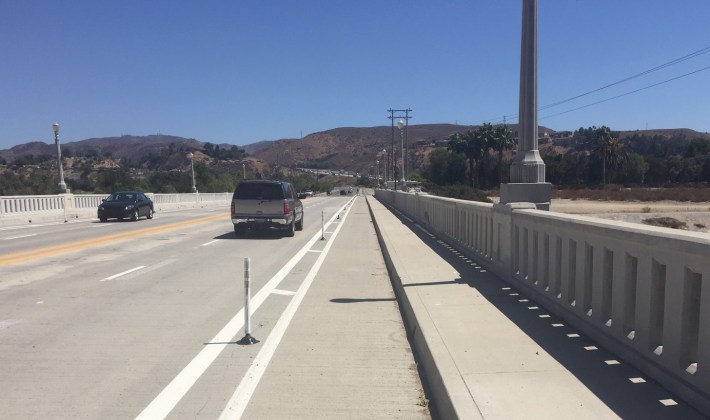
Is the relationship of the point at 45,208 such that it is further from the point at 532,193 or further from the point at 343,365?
the point at 343,365

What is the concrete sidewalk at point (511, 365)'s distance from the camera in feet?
14.3

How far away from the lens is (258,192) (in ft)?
72.5

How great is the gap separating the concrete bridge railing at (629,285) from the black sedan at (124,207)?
26.1 meters

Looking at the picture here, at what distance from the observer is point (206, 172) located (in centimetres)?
10062

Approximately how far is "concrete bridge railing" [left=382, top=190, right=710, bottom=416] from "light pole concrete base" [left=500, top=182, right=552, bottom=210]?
25cm

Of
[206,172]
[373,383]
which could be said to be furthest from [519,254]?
[206,172]

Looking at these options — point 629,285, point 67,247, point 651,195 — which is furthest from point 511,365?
point 651,195

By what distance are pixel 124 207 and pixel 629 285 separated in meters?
29.4

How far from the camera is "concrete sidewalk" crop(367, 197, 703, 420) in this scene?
437cm

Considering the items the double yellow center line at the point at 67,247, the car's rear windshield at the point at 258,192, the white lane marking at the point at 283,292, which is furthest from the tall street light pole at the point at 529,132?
the car's rear windshield at the point at 258,192

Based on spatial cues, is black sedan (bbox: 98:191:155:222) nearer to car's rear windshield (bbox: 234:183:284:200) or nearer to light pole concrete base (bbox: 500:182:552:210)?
car's rear windshield (bbox: 234:183:284:200)

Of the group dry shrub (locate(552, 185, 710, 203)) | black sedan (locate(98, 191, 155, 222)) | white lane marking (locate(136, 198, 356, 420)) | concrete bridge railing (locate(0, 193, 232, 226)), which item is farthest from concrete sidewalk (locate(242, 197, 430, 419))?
dry shrub (locate(552, 185, 710, 203))

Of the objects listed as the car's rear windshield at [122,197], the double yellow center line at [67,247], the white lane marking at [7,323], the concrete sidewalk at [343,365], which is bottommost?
the double yellow center line at [67,247]

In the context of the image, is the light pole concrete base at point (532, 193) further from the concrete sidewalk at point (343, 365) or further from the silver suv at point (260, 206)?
the silver suv at point (260, 206)
